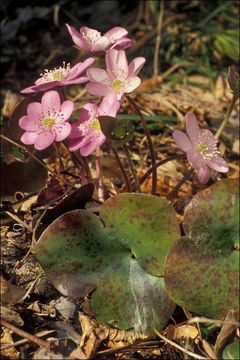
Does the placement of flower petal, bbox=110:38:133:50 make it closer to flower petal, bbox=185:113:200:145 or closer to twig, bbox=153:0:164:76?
flower petal, bbox=185:113:200:145

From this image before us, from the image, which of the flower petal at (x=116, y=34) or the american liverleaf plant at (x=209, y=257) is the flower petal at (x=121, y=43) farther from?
the american liverleaf plant at (x=209, y=257)

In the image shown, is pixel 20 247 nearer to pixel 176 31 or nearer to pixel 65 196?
pixel 65 196

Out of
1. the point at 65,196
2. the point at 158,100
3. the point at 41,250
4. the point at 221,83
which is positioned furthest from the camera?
the point at 221,83

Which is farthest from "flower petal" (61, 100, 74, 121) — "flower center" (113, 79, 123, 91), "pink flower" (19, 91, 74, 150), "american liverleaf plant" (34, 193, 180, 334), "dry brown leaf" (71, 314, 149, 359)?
"dry brown leaf" (71, 314, 149, 359)

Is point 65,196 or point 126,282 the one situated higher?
point 65,196

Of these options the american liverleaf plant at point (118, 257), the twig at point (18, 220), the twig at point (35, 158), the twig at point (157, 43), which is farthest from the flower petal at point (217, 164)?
the twig at point (157, 43)

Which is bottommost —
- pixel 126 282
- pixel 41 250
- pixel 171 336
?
pixel 171 336

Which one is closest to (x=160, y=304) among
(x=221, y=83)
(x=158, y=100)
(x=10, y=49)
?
(x=158, y=100)
